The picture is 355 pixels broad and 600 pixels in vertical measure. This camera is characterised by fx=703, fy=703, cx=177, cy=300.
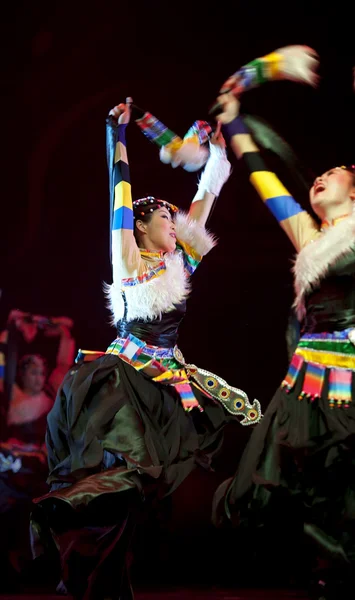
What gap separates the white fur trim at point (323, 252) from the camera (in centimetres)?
248

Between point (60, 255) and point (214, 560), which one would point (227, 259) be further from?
point (214, 560)

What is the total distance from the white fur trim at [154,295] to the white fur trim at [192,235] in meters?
0.17

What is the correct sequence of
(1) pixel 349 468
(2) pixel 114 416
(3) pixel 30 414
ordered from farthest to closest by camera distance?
(3) pixel 30 414, (2) pixel 114 416, (1) pixel 349 468

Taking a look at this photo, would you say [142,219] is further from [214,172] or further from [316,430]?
[316,430]

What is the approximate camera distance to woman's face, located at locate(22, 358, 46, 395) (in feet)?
13.5

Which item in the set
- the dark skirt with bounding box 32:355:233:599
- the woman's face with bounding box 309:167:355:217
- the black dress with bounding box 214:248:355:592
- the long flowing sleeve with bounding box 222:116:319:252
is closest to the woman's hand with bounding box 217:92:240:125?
the long flowing sleeve with bounding box 222:116:319:252

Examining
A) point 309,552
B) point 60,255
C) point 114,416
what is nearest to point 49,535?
point 114,416

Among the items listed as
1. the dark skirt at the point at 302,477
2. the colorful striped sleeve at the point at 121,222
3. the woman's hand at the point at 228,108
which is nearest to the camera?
the dark skirt at the point at 302,477

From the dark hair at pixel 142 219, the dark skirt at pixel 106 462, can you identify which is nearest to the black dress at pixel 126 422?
the dark skirt at pixel 106 462

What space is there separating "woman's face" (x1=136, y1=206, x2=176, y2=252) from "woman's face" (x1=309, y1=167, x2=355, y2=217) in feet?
2.40

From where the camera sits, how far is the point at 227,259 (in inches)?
152

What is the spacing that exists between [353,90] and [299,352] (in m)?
1.92

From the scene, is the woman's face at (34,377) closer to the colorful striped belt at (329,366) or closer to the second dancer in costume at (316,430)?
the second dancer in costume at (316,430)

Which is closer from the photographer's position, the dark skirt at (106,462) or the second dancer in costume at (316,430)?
the second dancer in costume at (316,430)
